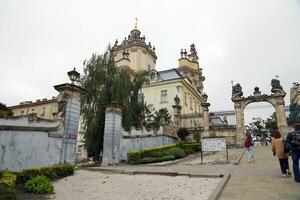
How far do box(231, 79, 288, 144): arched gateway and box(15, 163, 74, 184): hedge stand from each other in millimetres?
22061

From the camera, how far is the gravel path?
24.9ft

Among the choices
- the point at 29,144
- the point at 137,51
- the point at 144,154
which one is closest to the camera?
the point at 29,144

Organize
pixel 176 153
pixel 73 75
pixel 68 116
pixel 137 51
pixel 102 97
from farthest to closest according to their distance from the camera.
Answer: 1. pixel 137 51
2. pixel 102 97
3. pixel 176 153
4. pixel 73 75
5. pixel 68 116

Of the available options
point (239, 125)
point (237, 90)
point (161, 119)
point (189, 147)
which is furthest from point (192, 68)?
point (189, 147)

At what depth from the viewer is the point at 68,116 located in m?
13.3

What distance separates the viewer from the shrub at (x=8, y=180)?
775 centimetres

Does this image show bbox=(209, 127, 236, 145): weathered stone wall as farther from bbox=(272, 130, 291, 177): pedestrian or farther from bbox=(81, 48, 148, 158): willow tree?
bbox=(272, 130, 291, 177): pedestrian

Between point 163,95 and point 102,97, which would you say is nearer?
point 102,97

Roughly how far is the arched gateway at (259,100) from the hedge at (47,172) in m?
22.1

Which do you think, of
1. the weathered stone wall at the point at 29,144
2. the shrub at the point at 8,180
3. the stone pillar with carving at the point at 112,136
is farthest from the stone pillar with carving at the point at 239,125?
the shrub at the point at 8,180

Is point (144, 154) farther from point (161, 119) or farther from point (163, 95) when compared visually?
point (163, 95)

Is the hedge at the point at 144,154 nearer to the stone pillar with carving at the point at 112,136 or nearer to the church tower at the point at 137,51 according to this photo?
the stone pillar with carving at the point at 112,136

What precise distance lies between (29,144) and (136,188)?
543 cm

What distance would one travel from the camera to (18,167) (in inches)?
Answer: 425
